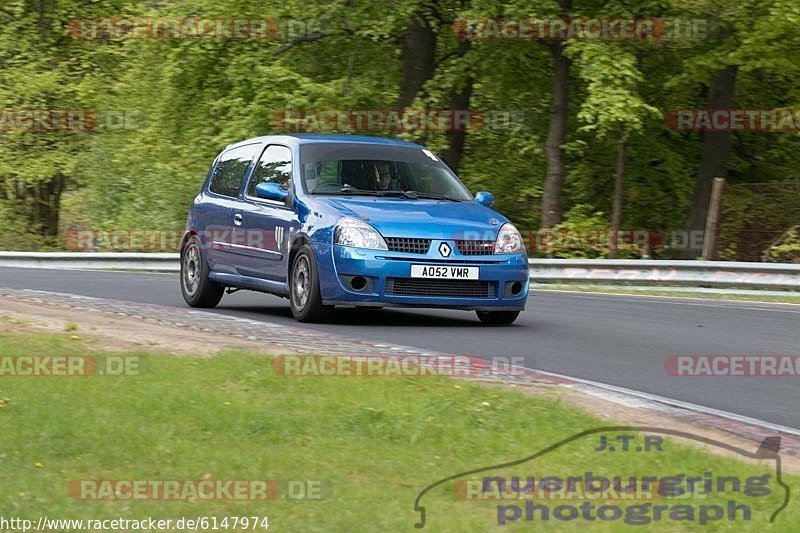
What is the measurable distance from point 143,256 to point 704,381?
63.0ft

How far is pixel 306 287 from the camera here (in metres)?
13.6

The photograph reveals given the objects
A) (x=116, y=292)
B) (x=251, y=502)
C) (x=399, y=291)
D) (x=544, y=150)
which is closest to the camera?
(x=251, y=502)

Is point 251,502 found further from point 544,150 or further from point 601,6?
point 544,150

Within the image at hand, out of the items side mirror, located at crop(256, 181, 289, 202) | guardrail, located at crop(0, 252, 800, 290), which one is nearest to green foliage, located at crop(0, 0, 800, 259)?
guardrail, located at crop(0, 252, 800, 290)

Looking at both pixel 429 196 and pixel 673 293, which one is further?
pixel 673 293

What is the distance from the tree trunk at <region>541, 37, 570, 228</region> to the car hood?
15.6 meters

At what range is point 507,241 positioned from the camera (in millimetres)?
Result: 13711

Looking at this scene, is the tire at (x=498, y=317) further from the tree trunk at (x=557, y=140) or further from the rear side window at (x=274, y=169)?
the tree trunk at (x=557, y=140)

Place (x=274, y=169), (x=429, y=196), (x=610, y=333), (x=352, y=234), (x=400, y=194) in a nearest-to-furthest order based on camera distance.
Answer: (x=352, y=234) < (x=610, y=333) < (x=400, y=194) < (x=429, y=196) < (x=274, y=169)

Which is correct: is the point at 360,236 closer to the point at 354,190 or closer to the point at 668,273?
the point at 354,190

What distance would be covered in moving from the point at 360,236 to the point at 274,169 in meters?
2.04

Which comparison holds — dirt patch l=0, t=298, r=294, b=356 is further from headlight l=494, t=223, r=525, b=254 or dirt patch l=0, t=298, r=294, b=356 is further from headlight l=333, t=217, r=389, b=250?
headlight l=494, t=223, r=525, b=254

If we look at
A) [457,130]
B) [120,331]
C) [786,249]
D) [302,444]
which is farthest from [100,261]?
[302,444]

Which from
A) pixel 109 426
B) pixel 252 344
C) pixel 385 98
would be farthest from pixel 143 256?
pixel 109 426
